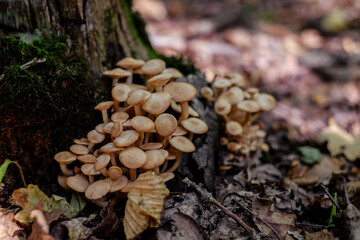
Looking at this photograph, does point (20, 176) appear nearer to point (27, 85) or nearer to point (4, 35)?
point (27, 85)

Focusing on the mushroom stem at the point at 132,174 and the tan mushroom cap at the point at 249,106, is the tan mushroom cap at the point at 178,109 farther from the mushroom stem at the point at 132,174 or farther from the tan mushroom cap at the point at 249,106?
the mushroom stem at the point at 132,174

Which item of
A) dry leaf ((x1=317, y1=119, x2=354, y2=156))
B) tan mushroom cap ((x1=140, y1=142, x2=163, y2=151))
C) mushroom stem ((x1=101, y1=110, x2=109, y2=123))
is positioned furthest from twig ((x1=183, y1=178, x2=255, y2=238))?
dry leaf ((x1=317, y1=119, x2=354, y2=156))

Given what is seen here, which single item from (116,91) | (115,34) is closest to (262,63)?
(115,34)

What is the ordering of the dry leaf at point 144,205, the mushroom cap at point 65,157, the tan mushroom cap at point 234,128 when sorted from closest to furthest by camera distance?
the dry leaf at point 144,205
the mushroom cap at point 65,157
the tan mushroom cap at point 234,128

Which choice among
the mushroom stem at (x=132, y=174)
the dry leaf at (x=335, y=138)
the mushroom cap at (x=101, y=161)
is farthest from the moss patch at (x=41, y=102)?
the dry leaf at (x=335, y=138)

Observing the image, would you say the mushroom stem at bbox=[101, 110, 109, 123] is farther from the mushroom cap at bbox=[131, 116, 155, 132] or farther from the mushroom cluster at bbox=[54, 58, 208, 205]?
the mushroom cap at bbox=[131, 116, 155, 132]
